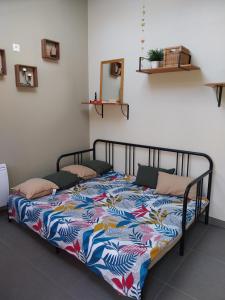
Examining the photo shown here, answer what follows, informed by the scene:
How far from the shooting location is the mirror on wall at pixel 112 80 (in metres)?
3.24

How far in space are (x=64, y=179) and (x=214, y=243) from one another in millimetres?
1786

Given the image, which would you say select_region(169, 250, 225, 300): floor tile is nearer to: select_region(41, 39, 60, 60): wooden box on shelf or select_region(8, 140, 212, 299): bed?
select_region(8, 140, 212, 299): bed

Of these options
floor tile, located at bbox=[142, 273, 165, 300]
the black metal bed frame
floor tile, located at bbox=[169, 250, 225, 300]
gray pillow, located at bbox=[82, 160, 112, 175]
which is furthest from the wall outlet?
floor tile, located at bbox=[169, 250, 225, 300]

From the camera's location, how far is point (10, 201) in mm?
2646

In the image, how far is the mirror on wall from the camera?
10.6 ft

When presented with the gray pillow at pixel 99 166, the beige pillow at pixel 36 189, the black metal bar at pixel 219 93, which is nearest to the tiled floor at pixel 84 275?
the beige pillow at pixel 36 189

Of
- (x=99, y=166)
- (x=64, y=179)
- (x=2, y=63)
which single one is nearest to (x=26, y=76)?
(x=2, y=63)

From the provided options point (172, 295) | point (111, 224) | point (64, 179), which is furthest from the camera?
point (64, 179)

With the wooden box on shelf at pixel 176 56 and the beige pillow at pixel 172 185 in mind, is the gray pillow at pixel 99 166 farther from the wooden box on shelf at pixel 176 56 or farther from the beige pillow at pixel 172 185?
the wooden box on shelf at pixel 176 56

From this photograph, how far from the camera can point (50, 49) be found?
3076 mm

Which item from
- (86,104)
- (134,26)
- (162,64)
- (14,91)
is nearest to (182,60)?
(162,64)

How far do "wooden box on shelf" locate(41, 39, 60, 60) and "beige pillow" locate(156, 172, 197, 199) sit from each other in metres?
2.06

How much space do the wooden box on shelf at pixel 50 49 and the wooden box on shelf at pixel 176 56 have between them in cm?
146

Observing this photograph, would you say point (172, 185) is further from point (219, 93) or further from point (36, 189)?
point (36, 189)
